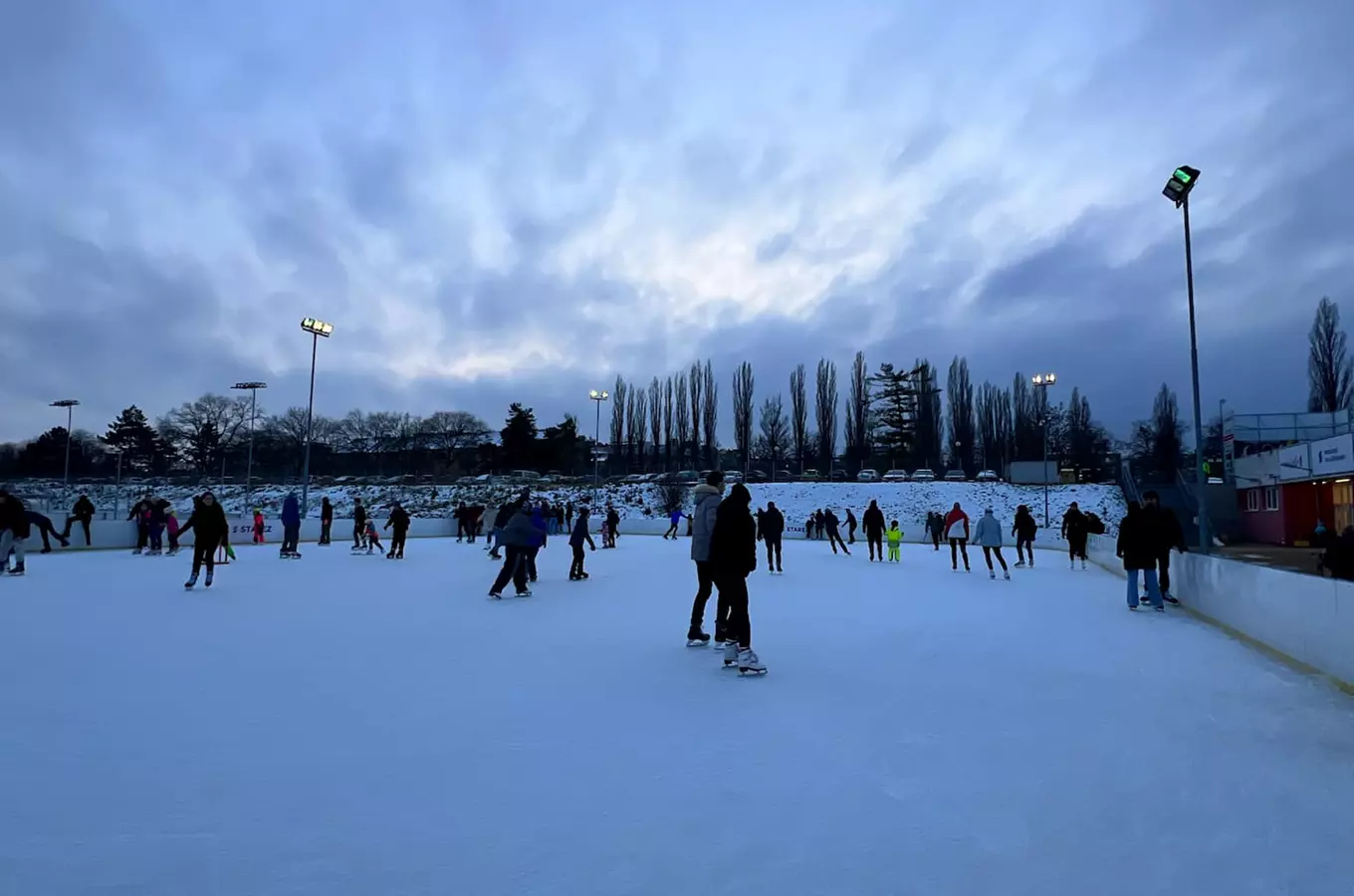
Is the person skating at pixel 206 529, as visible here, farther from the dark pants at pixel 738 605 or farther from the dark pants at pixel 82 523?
the dark pants at pixel 82 523

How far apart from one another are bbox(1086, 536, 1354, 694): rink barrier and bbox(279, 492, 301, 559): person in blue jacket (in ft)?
54.9

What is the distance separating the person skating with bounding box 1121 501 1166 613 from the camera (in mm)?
9477

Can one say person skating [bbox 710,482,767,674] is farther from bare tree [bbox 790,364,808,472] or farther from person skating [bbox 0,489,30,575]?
bare tree [bbox 790,364,808,472]

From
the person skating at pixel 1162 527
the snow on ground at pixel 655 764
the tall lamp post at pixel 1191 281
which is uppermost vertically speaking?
the tall lamp post at pixel 1191 281

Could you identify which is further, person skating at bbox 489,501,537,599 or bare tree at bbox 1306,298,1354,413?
bare tree at bbox 1306,298,1354,413

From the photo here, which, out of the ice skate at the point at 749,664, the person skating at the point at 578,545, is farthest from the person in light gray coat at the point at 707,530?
the person skating at the point at 578,545

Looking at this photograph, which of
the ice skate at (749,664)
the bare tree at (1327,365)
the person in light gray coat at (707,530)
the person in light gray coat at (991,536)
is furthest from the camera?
the bare tree at (1327,365)

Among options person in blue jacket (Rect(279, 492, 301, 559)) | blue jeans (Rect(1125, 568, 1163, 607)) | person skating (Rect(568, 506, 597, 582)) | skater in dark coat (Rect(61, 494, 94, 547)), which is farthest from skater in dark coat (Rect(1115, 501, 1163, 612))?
skater in dark coat (Rect(61, 494, 94, 547))

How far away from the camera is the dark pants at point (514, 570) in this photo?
1042 centimetres

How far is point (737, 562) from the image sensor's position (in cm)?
569

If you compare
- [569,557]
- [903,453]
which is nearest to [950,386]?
[903,453]

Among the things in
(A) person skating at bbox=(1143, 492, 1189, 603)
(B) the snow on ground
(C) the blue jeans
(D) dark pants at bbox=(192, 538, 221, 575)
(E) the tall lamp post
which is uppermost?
(E) the tall lamp post

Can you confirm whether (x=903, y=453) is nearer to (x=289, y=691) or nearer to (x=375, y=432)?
(x=375, y=432)

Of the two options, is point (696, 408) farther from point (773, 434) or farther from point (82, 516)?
point (82, 516)
